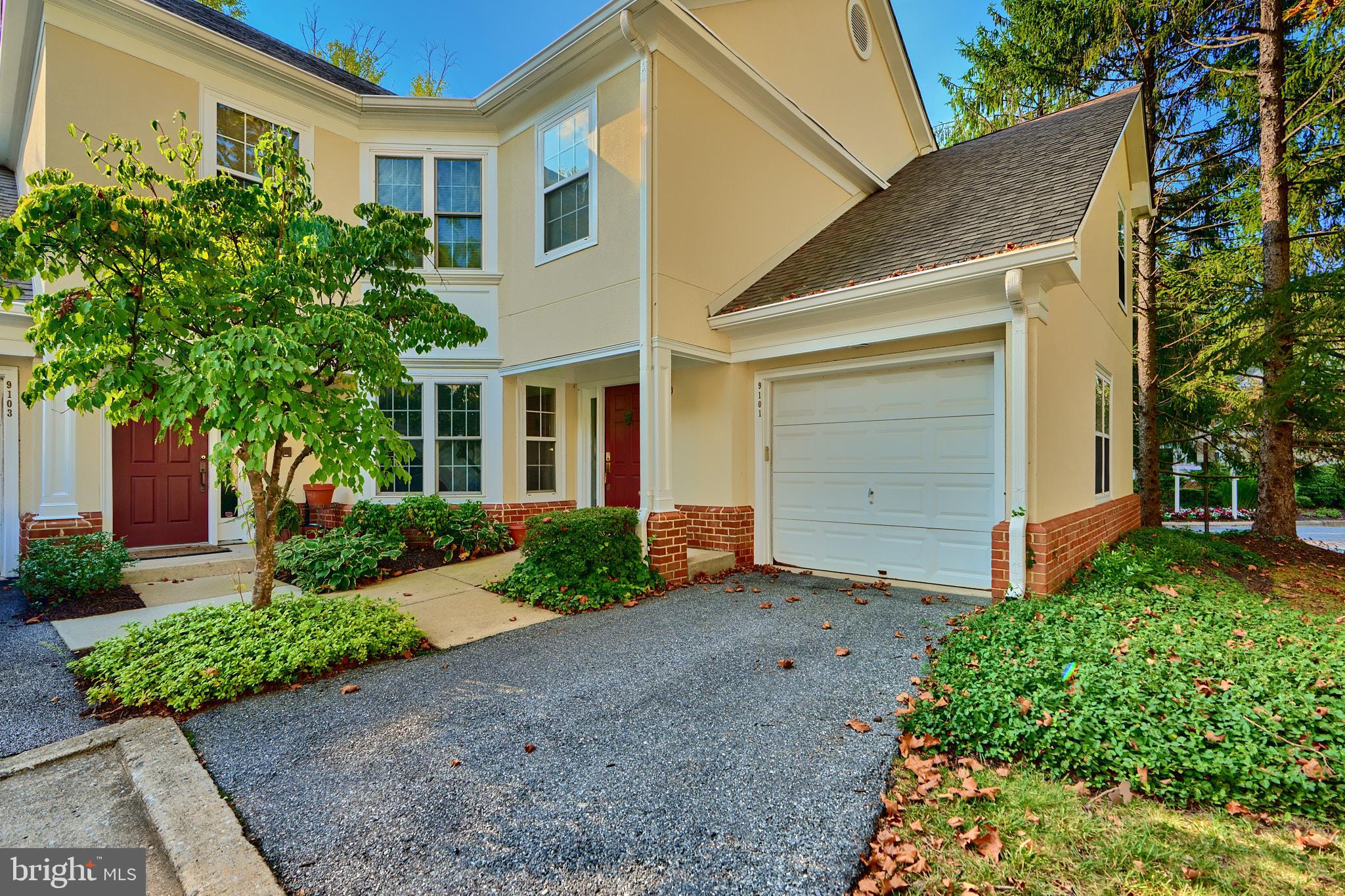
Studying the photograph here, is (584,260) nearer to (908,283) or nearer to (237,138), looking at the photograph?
(908,283)

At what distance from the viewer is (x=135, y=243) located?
3.67 meters

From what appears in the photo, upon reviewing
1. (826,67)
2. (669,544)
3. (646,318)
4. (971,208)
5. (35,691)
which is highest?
(826,67)

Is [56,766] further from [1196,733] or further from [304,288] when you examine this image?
[1196,733]

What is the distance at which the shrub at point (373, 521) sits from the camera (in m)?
7.26

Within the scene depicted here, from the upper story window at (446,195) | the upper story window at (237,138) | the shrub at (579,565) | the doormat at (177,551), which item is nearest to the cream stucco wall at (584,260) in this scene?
the upper story window at (446,195)

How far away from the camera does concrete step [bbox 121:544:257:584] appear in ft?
20.8

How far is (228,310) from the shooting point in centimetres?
401

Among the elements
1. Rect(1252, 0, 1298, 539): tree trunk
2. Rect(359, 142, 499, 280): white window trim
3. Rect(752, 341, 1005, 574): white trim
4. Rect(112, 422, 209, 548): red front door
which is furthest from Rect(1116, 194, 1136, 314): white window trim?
Rect(112, 422, 209, 548): red front door

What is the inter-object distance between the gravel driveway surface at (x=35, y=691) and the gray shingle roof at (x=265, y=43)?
7.21 meters

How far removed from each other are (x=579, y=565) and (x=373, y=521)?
125 inches

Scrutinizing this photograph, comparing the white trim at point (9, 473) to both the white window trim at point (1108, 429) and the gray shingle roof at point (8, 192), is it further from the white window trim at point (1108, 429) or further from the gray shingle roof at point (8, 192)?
the white window trim at point (1108, 429)

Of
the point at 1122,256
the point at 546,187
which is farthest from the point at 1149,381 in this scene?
the point at 546,187

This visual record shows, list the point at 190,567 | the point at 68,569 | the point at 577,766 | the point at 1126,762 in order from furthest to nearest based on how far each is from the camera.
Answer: the point at 190,567 < the point at 68,569 < the point at 577,766 < the point at 1126,762


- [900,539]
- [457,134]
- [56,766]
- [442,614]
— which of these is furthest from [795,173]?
[56,766]
